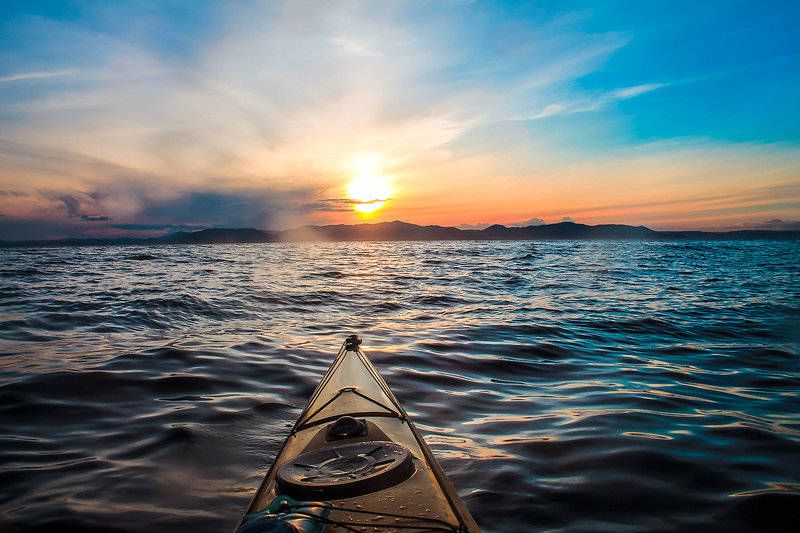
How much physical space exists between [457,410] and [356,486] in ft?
8.64

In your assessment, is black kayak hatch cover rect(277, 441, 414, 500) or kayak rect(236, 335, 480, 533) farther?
black kayak hatch cover rect(277, 441, 414, 500)

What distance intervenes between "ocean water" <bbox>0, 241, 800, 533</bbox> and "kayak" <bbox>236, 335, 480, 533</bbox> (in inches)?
25.0

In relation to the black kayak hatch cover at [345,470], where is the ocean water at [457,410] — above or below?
below

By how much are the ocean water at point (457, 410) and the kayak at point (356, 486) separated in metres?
0.63

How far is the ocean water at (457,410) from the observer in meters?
2.75

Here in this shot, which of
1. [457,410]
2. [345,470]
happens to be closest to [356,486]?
[345,470]

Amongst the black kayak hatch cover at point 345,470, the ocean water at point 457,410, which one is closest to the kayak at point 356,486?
the black kayak hatch cover at point 345,470

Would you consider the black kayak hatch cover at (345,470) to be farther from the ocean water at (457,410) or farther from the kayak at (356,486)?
the ocean water at (457,410)

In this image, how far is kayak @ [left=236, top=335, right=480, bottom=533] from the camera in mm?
1824

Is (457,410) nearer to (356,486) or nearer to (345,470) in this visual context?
(345,470)

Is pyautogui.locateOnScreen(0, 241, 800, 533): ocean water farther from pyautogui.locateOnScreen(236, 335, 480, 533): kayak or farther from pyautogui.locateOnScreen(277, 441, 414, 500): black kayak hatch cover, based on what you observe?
pyautogui.locateOnScreen(277, 441, 414, 500): black kayak hatch cover

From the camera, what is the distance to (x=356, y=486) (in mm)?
2039

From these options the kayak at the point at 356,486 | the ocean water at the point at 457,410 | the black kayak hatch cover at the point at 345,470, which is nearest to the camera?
the kayak at the point at 356,486

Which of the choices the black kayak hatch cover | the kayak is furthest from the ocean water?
the black kayak hatch cover
